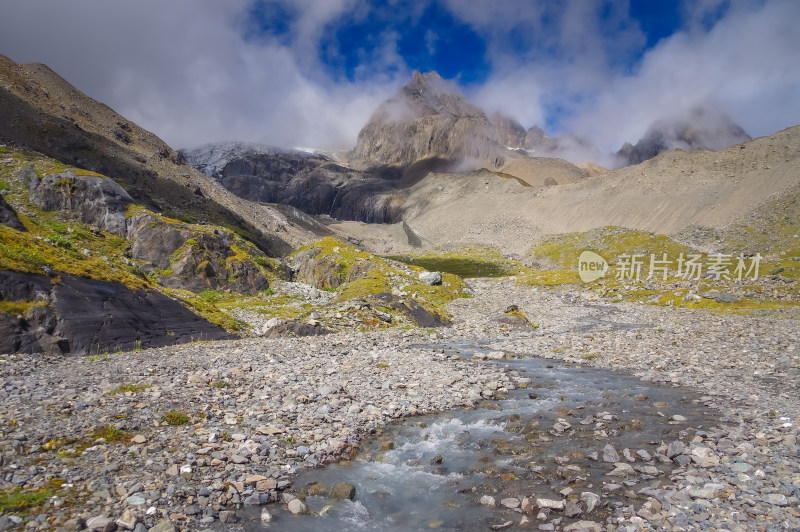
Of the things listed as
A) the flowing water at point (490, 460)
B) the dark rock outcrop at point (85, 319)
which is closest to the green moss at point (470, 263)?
the dark rock outcrop at point (85, 319)

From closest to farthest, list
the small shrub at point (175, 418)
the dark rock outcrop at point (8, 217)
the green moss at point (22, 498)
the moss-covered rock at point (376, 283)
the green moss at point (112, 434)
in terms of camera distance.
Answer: the green moss at point (22, 498) → the green moss at point (112, 434) → the small shrub at point (175, 418) → the dark rock outcrop at point (8, 217) → the moss-covered rock at point (376, 283)

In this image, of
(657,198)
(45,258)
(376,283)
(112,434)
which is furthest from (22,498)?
(657,198)

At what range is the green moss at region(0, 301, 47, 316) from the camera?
14.2m

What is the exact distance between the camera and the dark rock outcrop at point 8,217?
19.3 m

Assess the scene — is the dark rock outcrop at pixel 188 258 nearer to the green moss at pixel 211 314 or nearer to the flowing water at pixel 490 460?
the green moss at pixel 211 314

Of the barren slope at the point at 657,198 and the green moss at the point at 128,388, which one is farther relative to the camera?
the barren slope at the point at 657,198

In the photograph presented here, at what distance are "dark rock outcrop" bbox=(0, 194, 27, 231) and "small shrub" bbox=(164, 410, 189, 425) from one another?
1581cm

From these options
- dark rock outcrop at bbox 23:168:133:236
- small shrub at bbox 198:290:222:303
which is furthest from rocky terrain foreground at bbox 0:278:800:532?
dark rock outcrop at bbox 23:168:133:236

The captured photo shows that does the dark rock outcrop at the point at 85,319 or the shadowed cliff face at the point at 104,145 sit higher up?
the shadowed cliff face at the point at 104,145

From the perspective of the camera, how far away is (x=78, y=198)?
38062 mm

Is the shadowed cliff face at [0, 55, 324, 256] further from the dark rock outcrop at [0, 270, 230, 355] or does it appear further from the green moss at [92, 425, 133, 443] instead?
the green moss at [92, 425, 133, 443]

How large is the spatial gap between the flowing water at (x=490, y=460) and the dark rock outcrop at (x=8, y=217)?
20017 mm

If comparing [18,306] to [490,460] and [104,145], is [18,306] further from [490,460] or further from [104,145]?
[104,145]

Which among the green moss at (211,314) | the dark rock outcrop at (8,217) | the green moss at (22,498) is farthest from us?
the green moss at (211,314)
